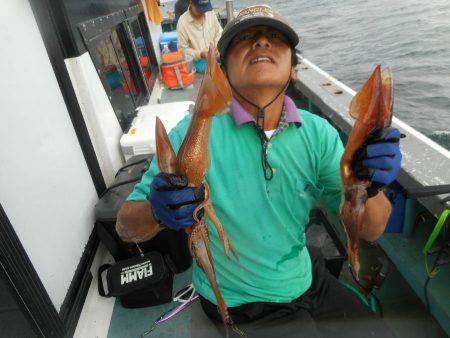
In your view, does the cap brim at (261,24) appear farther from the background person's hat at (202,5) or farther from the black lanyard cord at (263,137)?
the background person's hat at (202,5)

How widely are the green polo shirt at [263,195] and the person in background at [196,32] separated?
5.72m

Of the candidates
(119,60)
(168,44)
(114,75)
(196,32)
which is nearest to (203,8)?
(196,32)

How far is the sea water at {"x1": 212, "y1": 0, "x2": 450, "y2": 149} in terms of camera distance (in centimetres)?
823

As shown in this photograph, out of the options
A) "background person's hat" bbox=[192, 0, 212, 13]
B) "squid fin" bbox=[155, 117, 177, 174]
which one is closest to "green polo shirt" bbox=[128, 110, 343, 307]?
"squid fin" bbox=[155, 117, 177, 174]

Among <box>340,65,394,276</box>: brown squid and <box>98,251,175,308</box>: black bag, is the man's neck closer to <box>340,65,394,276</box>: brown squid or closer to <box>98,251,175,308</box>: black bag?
<box>340,65,394,276</box>: brown squid

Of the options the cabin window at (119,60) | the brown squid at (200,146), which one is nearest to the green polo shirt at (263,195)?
the brown squid at (200,146)

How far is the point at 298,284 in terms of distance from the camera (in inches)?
90.8

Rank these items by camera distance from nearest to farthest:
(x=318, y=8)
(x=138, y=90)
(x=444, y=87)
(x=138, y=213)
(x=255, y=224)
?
1. (x=138, y=213)
2. (x=255, y=224)
3. (x=138, y=90)
4. (x=444, y=87)
5. (x=318, y=8)

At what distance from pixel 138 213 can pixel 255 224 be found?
744mm

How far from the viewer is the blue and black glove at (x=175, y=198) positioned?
5.06 feet

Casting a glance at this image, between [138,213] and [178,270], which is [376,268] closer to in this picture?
[178,270]

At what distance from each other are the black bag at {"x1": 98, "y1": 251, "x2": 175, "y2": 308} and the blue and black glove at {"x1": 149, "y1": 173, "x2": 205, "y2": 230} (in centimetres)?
148

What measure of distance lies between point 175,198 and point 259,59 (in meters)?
1.02

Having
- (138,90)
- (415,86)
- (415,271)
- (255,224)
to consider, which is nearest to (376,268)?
(415,271)
